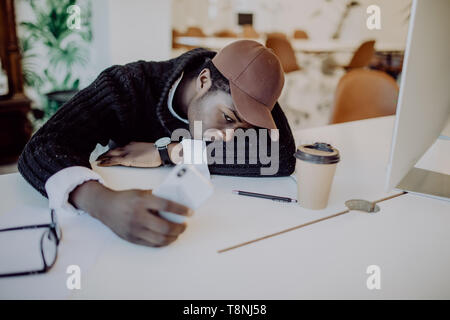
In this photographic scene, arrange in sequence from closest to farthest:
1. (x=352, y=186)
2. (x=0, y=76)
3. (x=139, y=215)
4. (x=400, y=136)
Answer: (x=139, y=215) < (x=400, y=136) < (x=352, y=186) < (x=0, y=76)

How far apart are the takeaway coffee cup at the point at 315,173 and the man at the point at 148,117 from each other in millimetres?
225

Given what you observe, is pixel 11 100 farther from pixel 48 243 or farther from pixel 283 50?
pixel 48 243

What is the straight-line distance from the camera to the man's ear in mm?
1262

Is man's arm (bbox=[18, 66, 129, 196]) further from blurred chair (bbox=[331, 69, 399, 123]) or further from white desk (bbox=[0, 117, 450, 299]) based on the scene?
blurred chair (bbox=[331, 69, 399, 123])

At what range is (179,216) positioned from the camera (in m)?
0.73

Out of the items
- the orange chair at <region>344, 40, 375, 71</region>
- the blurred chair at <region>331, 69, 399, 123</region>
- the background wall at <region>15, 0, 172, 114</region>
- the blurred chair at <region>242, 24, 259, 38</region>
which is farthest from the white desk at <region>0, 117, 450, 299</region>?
the blurred chair at <region>242, 24, 259, 38</region>

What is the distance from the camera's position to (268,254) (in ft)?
2.49

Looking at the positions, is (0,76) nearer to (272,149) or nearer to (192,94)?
(192,94)

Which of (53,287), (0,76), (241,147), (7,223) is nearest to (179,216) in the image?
(53,287)

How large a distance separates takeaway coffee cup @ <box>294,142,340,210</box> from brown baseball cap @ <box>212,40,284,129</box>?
26 cm

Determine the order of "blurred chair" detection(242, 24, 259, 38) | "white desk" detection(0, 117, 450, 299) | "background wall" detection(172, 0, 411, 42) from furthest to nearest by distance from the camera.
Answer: "background wall" detection(172, 0, 411, 42), "blurred chair" detection(242, 24, 259, 38), "white desk" detection(0, 117, 450, 299)

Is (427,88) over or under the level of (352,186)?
over

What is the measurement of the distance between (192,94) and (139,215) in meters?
0.71
